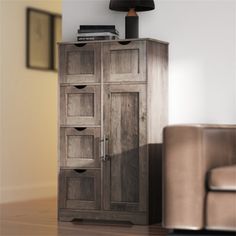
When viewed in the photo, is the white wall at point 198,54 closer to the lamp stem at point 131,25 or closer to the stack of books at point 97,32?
the lamp stem at point 131,25

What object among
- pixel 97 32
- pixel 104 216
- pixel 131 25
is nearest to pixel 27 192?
pixel 104 216

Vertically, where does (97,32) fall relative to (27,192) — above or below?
above

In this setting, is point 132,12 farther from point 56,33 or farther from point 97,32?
point 56,33

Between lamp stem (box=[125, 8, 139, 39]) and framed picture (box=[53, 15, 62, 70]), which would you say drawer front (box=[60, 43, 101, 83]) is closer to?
lamp stem (box=[125, 8, 139, 39])

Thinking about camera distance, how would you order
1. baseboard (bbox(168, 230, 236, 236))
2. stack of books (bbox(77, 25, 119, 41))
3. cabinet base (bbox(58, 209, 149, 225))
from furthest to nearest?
1. stack of books (bbox(77, 25, 119, 41))
2. cabinet base (bbox(58, 209, 149, 225))
3. baseboard (bbox(168, 230, 236, 236))

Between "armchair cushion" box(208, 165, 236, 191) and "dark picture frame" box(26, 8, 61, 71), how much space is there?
3.07m

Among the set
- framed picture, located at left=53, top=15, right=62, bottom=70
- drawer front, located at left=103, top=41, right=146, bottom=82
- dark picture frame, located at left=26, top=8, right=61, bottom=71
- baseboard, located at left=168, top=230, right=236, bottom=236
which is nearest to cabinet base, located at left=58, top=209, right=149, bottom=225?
baseboard, located at left=168, top=230, right=236, bottom=236

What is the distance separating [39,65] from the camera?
22.0 ft

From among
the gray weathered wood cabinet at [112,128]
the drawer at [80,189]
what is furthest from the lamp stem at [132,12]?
the drawer at [80,189]

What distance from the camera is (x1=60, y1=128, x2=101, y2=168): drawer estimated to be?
4.95 meters

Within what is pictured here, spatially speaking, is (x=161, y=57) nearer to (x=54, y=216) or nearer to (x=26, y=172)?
(x=54, y=216)

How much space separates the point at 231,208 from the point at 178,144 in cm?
47

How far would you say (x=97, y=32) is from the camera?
5.02m

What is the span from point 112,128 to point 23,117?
180cm
